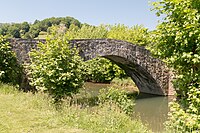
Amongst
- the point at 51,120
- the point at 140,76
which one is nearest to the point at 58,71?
the point at 51,120

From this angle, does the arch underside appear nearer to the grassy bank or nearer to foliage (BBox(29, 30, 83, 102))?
foliage (BBox(29, 30, 83, 102))

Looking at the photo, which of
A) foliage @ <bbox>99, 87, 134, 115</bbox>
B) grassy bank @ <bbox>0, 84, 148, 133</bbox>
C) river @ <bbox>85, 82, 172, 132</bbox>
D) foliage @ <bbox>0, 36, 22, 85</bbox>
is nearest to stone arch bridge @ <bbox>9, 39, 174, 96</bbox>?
Answer: foliage @ <bbox>0, 36, 22, 85</bbox>

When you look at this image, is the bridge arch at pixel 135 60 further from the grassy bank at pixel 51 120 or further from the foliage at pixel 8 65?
the grassy bank at pixel 51 120

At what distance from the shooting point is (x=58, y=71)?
8.20 metres

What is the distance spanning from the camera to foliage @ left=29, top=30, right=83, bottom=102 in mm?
8141

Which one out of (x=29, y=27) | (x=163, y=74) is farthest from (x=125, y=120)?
(x=29, y=27)

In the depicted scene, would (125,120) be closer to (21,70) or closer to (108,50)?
(21,70)

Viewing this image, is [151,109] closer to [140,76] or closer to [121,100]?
[140,76]

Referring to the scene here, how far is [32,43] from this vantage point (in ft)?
34.5

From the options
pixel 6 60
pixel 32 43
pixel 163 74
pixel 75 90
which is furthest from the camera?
pixel 163 74

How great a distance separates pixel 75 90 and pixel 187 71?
460cm

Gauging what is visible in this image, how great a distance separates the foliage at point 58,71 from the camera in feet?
26.7

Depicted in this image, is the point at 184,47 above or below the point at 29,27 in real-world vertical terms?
below

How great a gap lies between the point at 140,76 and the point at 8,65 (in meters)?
7.60
